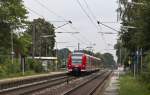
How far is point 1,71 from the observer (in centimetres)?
6319

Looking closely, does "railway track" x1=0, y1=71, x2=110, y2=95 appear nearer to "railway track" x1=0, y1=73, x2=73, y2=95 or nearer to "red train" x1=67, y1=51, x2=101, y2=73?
"railway track" x1=0, y1=73, x2=73, y2=95

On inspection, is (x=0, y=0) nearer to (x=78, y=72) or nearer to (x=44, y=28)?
(x=78, y=72)

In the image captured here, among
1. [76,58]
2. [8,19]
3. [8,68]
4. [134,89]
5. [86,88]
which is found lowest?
[86,88]

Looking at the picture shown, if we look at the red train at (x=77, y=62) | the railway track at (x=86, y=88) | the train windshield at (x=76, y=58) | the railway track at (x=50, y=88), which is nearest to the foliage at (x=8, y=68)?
the red train at (x=77, y=62)

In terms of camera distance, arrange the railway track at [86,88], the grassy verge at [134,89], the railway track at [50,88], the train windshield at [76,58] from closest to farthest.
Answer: the grassy verge at [134,89], the railway track at [50,88], the railway track at [86,88], the train windshield at [76,58]

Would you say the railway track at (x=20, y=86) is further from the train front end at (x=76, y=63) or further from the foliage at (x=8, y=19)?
the foliage at (x=8, y=19)

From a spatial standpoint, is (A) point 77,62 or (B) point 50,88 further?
(A) point 77,62

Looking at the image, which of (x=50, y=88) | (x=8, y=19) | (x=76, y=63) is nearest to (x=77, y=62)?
(x=76, y=63)

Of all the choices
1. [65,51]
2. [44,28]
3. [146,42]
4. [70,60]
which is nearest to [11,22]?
[70,60]

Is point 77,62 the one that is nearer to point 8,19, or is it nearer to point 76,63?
point 76,63

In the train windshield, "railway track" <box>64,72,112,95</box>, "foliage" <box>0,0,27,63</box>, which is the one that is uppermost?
"foliage" <box>0,0,27,63</box>

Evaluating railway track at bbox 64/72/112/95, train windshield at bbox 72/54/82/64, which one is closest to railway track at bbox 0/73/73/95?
railway track at bbox 64/72/112/95

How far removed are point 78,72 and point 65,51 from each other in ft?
294

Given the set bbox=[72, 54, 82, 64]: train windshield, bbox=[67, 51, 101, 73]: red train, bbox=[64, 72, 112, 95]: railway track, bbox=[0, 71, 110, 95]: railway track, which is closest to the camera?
bbox=[0, 71, 110, 95]: railway track
